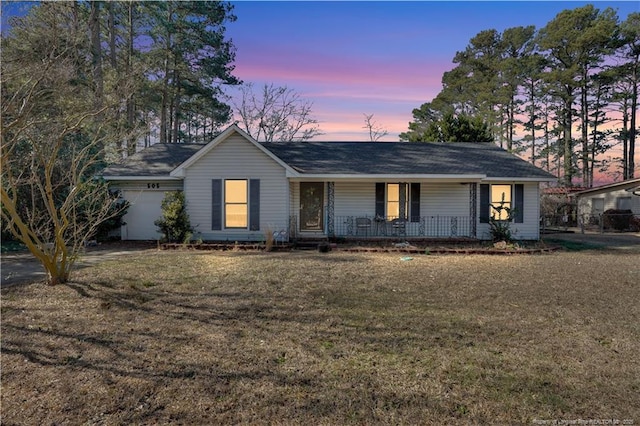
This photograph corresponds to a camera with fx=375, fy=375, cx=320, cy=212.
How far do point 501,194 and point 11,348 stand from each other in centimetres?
1513

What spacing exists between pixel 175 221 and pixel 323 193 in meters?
5.56

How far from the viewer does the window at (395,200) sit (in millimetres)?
14648

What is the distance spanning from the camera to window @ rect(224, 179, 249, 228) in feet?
44.7

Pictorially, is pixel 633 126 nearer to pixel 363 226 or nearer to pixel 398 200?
pixel 398 200

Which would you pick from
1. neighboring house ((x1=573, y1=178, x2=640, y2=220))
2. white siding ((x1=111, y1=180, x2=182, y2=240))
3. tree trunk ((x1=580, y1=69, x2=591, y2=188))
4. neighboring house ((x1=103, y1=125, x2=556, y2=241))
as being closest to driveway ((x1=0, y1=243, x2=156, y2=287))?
white siding ((x1=111, y1=180, x2=182, y2=240))

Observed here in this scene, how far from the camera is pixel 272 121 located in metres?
30.8

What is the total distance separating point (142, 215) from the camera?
583 inches

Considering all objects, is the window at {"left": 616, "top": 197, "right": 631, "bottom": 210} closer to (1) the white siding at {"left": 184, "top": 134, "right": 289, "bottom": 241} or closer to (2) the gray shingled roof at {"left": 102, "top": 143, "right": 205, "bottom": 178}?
(1) the white siding at {"left": 184, "top": 134, "right": 289, "bottom": 241}

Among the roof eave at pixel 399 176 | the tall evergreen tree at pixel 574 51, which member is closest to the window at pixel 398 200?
the roof eave at pixel 399 176

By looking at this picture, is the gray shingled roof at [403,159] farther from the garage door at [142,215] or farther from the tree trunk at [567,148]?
the tree trunk at [567,148]

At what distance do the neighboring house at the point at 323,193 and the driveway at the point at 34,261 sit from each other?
1712 millimetres

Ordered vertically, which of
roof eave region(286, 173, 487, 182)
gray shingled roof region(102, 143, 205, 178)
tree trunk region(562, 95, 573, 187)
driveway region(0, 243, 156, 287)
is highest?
tree trunk region(562, 95, 573, 187)

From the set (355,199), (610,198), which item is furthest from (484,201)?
(610,198)

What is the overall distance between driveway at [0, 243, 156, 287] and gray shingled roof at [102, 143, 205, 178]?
2.86 metres
